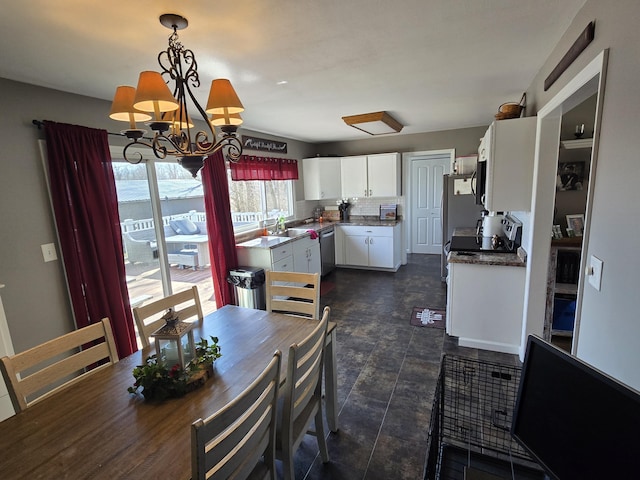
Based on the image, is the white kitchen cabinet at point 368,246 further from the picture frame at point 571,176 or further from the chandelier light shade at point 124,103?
the chandelier light shade at point 124,103

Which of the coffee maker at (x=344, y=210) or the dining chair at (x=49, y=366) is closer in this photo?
the dining chair at (x=49, y=366)

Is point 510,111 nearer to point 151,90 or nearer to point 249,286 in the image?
point 151,90

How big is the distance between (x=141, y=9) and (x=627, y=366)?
7.47 ft

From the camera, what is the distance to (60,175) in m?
2.25

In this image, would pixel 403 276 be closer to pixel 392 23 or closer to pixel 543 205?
pixel 543 205

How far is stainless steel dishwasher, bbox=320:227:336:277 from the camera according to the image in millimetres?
5267

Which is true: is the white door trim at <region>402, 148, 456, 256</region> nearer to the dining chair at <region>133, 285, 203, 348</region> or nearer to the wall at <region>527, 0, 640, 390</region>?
the wall at <region>527, 0, 640, 390</region>

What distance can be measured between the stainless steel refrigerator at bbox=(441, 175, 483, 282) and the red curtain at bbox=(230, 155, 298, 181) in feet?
7.84

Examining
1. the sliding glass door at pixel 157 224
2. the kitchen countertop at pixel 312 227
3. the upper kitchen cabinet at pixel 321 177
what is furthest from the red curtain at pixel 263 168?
the kitchen countertop at pixel 312 227

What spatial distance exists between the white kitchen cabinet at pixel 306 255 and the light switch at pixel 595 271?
333cm

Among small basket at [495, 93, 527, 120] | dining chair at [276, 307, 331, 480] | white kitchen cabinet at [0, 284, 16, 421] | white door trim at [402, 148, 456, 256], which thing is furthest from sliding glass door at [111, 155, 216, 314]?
white door trim at [402, 148, 456, 256]

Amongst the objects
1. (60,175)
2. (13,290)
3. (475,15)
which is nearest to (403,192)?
(475,15)

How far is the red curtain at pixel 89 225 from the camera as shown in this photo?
2268mm

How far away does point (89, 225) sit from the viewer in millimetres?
2400
